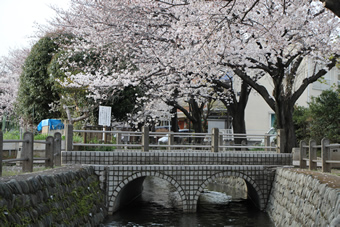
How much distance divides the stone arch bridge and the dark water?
56 cm

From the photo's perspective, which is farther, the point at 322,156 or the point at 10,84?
the point at 10,84

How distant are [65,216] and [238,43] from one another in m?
10.2

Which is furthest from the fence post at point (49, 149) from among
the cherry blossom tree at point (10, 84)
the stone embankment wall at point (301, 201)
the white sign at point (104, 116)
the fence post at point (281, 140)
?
the cherry blossom tree at point (10, 84)

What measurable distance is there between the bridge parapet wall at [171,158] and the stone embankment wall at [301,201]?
136cm

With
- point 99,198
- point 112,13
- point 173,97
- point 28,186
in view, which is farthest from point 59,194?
point 173,97

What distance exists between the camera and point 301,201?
10023mm

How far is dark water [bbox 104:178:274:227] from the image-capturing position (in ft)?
43.3

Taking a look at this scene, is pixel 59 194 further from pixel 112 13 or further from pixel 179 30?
pixel 112 13

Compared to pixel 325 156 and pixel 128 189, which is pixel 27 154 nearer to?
pixel 128 189

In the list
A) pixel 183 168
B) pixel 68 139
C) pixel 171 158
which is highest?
pixel 68 139

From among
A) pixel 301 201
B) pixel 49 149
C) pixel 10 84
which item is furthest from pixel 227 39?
pixel 10 84

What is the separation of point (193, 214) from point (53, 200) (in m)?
7.31

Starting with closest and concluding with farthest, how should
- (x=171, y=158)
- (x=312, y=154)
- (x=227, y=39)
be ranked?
(x=312, y=154) → (x=227, y=39) → (x=171, y=158)

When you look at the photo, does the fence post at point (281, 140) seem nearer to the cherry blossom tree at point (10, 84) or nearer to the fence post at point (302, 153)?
the fence post at point (302, 153)
